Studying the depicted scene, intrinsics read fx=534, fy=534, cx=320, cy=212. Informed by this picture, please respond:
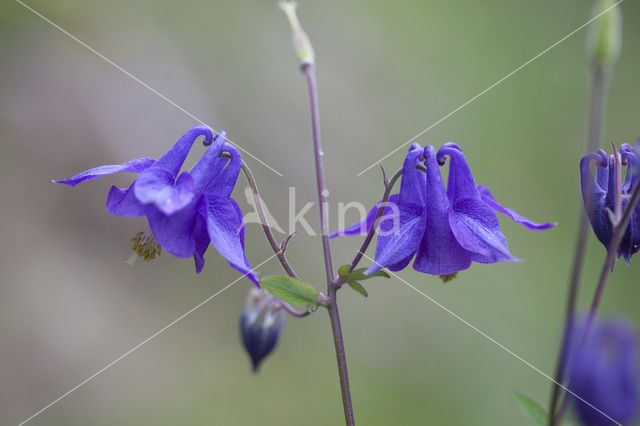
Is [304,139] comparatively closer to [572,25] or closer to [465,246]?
[572,25]

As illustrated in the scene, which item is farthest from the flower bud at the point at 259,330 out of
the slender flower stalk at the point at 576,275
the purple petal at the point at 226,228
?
the slender flower stalk at the point at 576,275

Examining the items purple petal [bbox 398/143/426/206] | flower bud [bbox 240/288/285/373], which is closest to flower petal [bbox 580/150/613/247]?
purple petal [bbox 398/143/426/206]

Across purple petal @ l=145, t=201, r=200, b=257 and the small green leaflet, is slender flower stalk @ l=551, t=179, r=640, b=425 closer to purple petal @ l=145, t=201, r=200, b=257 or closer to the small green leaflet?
the small green leaflet

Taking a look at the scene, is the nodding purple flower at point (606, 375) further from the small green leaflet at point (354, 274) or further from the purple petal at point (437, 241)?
the small green leaflet at point (354, 274)

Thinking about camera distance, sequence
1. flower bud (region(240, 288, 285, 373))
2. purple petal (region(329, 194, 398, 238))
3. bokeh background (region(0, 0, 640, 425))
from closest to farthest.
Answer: purple petal (region(329, 194, 398, 238)), flower bud (region(240, 288, 285, 373)), bokeh background (region(0, 0, 640, 425))

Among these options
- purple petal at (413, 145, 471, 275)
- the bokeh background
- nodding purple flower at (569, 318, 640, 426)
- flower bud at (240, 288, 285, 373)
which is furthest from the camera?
the bokeh background

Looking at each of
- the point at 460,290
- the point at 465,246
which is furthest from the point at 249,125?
the point at 465,246

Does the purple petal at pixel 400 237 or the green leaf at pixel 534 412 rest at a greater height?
the purple petal at pixel 400 237
